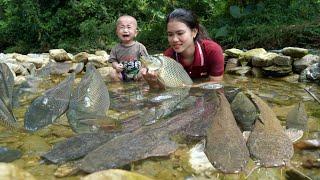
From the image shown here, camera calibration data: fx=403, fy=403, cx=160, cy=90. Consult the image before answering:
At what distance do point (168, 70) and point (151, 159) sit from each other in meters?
1.67

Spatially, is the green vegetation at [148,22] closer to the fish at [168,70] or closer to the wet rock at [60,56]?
the wet rock at [60,56]

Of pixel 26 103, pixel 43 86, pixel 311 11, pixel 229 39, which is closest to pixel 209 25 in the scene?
pixel 229 39

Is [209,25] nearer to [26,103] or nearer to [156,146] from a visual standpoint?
[26,103]

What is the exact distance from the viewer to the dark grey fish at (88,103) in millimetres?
2743

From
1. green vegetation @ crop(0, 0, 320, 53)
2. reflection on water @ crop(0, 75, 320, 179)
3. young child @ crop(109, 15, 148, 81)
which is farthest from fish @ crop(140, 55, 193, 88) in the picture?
green vegetation @ crop(0, 0, 320, 53)

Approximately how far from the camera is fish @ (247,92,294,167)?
2.02 m

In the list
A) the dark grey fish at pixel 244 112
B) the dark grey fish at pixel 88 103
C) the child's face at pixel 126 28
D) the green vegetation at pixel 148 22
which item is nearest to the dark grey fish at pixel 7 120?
the dark grey fish at pixel 88 103

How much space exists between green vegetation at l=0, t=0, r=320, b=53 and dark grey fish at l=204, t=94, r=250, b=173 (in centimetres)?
517

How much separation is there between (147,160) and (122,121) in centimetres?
74

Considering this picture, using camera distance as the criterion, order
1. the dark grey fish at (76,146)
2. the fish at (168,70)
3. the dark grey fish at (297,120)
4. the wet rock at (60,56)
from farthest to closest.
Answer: the wet rock at (60,56), the fish at (168,70), the dark grey fish at (297,120), the dark grey fish at (76,146)

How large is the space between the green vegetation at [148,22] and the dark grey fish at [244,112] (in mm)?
4507

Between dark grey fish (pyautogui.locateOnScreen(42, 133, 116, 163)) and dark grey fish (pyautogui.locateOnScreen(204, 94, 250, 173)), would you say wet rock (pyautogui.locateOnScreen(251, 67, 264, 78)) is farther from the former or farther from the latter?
dark grey fish (pyautogui.locateOnScreen(42, 133, 116, 163))

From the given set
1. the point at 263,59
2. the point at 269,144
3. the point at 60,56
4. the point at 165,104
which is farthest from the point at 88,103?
the point at 60,56

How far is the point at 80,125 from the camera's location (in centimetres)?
266
